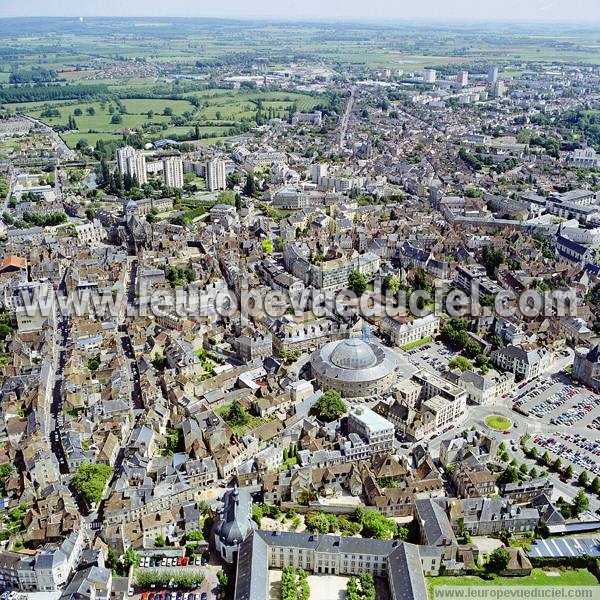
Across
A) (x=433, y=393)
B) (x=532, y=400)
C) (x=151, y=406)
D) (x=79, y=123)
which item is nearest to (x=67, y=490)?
(x=151, y=406)

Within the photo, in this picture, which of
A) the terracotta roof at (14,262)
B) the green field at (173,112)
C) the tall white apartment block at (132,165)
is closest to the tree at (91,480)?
the terracotta roof at (14,262)

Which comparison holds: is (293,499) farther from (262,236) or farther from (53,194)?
(53,194)

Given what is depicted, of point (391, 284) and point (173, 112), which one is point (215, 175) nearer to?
point (391, 284)

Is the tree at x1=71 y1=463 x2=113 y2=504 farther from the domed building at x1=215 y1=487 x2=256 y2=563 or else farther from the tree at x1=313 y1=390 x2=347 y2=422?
the tree at x1=313 y1=390 x2=347 y2=422

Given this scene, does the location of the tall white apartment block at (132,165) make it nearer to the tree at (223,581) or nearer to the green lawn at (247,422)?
the green lawn at (247,422)

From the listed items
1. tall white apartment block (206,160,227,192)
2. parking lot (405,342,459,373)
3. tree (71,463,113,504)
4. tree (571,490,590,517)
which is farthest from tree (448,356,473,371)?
tall white apartment block (206,160,227,192)
